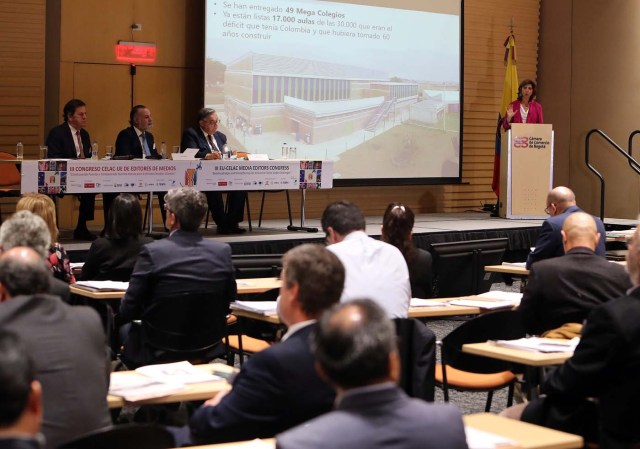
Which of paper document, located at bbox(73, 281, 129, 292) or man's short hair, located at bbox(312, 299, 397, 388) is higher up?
man's short hair, located at bbox(312, 299, 397, 388)

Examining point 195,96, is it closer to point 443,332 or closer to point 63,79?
point 63,79

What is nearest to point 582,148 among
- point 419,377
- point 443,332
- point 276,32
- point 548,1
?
point 548,1

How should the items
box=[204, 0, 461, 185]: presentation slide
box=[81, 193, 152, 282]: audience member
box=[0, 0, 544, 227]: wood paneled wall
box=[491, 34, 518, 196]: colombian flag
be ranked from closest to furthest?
box=[81, 193, 152, 282]: audience member < box=[0, 0, 544, 227]: wood paneled wall < box=[204, 0, 461, 185]: presentation slide < box=[491, 34, 518, 196]: colombian flag

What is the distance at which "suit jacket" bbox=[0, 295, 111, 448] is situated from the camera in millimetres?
2781

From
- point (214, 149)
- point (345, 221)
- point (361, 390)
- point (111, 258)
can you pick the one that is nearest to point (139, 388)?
point (361, 390)

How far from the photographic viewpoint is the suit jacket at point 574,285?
4465 millimetres

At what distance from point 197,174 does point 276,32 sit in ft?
10.5

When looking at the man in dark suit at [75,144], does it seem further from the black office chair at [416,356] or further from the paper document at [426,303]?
the black office chair at [416,356]

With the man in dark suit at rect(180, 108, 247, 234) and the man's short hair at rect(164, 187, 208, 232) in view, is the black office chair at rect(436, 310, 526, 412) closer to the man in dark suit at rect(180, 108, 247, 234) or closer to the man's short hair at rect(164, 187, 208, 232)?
the man's short hair at rect(164, 187, 208, 232)

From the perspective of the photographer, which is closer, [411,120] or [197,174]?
[197,174]

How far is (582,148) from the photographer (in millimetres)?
14172

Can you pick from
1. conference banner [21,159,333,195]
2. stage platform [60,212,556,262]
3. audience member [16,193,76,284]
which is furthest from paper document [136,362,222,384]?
conference banner [21,159,333,195]

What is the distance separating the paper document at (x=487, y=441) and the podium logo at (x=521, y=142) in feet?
30.9

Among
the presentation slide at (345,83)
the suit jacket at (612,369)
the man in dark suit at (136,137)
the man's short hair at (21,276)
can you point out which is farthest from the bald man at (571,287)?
the presentation slide at (345,83)
